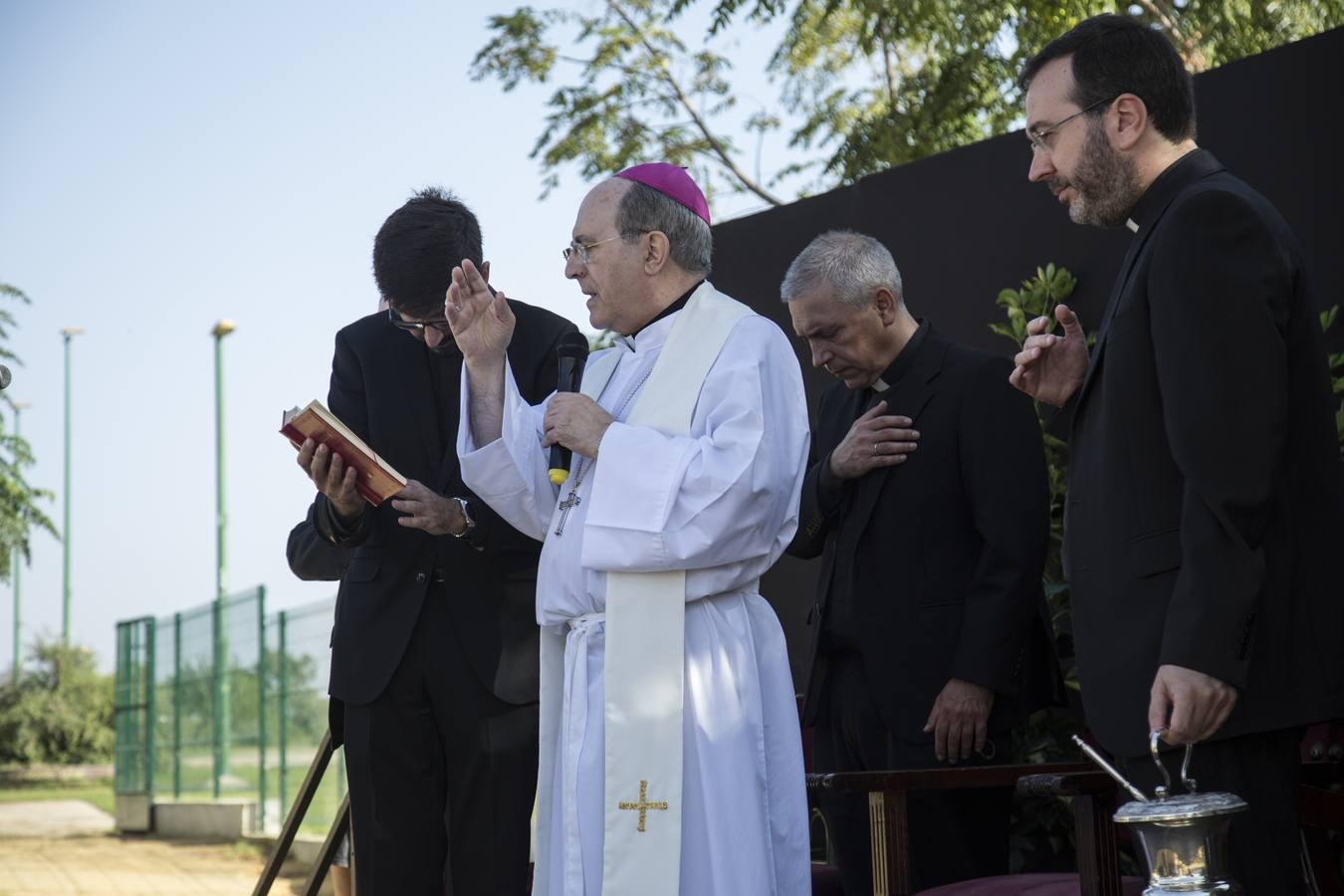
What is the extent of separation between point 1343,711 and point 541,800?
1.53 metres

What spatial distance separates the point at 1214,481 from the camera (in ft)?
7.14

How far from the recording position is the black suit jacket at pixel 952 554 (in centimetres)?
350

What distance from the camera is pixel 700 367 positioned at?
124 inches

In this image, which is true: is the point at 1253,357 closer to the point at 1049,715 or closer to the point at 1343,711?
the point at 1343,711

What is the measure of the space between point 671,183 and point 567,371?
0.45 metres

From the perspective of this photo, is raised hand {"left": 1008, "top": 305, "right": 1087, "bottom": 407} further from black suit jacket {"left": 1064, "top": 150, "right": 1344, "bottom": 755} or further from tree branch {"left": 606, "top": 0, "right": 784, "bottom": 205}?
tree branch {"left": 606, "top": 0, "right": 784, "bottom": 205}

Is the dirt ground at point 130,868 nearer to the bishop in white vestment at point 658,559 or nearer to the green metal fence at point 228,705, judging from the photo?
the green metal fence at point 228,705

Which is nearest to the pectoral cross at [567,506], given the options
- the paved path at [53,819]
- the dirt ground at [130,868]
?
the dirt ground at [130,868]

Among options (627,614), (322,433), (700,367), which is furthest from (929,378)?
(322,433)

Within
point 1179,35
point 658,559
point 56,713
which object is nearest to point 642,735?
point 658,559

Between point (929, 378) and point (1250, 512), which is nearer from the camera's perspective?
point (1250, 512)

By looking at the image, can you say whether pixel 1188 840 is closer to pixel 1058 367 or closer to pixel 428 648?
pixel 1058 367

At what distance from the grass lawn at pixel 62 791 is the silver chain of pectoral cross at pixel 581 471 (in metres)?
17.0

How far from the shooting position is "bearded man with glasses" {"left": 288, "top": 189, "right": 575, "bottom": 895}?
3326 mm
